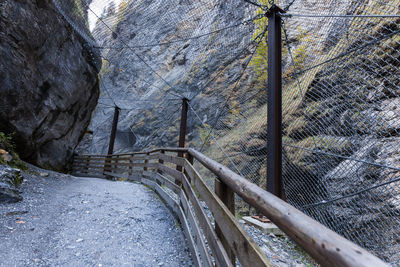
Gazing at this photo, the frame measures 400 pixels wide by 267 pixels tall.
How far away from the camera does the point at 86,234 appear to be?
249 cm

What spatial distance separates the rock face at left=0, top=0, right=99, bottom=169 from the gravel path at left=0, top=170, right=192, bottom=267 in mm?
2843

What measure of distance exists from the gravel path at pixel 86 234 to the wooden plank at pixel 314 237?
161cm

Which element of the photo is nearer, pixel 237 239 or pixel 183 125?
pixel 237 239

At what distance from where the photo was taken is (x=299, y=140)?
5512mm

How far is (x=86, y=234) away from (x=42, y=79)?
5301mm

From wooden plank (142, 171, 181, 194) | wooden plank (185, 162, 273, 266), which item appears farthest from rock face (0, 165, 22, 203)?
wooden plank (185, 162, 273, 266)

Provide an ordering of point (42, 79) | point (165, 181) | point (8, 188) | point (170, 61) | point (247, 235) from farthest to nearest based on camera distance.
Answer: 1. point (170, 61)
2. point (42, 79)
3. point (165, 181)
4. point (8, 188)
5. point (247, 235)

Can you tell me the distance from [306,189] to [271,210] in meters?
4.31

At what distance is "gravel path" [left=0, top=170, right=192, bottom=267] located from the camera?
203 cm

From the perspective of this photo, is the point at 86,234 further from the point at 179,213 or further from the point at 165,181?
the point at 165,181

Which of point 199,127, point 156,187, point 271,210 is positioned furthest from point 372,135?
point 199,127

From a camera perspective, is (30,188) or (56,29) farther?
(56,29)

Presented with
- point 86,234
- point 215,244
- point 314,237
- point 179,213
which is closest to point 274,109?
point 179,213

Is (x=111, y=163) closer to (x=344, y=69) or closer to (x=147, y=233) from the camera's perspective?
(x=147, y=233)
